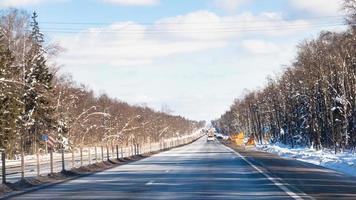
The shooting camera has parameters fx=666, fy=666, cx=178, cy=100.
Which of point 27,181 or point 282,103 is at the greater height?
point 282,103

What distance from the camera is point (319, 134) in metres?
75.2

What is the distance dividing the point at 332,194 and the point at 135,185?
7.64 meters

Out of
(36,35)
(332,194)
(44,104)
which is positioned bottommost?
(332,194)

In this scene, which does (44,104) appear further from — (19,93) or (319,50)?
(319,50)

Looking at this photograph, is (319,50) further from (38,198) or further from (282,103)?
(38,198)

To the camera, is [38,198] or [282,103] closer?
[38,198]

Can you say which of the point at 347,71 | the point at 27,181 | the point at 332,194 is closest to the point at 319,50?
the point at 347,71

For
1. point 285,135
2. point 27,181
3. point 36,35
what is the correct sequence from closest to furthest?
point 27,181 → point 36,35 → point 285,135

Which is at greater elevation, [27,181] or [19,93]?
[19,93]

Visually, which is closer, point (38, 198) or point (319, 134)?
point (38, 198)

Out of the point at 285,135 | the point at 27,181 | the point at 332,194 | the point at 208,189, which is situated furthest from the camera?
the point at 285,135

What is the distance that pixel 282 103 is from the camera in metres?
108

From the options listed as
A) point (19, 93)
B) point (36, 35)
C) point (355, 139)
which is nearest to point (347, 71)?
point (355, 139)

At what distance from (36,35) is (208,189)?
68.3m
